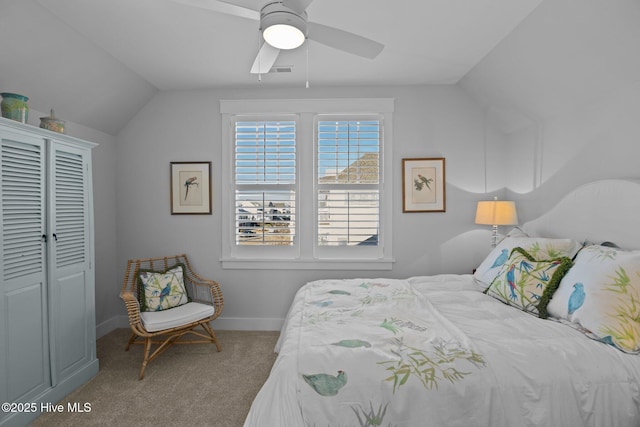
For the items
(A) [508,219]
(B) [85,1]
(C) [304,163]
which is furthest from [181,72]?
(A) [508,219]

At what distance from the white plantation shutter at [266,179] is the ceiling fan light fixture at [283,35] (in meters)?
1.65

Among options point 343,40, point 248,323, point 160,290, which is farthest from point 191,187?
point 343,40

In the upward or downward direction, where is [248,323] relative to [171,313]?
downward

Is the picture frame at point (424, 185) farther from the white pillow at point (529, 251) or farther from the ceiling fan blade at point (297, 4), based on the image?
the ceiling fan blade at point (297, 4)

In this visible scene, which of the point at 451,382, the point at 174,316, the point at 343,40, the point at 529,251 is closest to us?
the point at 451,382

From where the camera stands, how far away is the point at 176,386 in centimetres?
234

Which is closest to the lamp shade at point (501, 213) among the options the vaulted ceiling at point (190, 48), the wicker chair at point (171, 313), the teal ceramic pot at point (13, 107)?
the vaulted ceiling at point (190, 48)

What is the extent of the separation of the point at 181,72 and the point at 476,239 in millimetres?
3440

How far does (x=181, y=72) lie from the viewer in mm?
2971

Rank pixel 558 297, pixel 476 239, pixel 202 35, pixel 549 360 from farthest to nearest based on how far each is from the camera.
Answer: pixel 476 239 → pixel 202 35 → pixel 558 297 → pixel 549 360

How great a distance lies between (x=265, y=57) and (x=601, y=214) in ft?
8.08

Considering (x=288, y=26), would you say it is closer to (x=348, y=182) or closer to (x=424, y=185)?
(x=348, y=182)

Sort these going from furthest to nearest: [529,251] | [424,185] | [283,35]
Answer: [424,185] < [529,251] < [283,35]

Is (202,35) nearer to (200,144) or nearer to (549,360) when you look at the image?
(200,144)
